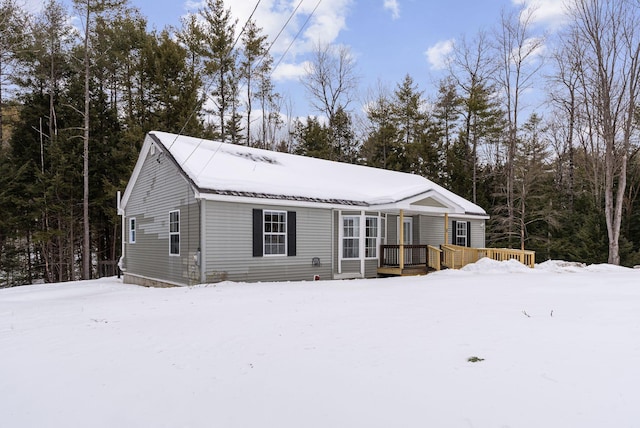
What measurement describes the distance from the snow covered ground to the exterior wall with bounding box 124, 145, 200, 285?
395cm

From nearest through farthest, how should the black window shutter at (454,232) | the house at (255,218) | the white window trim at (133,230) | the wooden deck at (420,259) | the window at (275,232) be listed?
the house at (255,218)
the window at (275,232)
the wooden deck at (420,259)
the white window trim at (133,230)
the black window shutter at (454,232)

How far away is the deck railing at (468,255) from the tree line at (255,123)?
636 centimetres

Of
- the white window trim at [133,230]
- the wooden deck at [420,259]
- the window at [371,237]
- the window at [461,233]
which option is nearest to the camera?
the wooden deck at [420,259]

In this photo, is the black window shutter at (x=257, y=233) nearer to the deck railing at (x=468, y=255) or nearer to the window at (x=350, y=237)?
the window at (x=350, y=237)

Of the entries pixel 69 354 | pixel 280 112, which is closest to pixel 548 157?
pixel 280 112

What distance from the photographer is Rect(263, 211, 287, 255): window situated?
12023 mm

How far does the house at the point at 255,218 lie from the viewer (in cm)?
1116

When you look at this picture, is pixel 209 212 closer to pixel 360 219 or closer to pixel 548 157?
pixel 360 219

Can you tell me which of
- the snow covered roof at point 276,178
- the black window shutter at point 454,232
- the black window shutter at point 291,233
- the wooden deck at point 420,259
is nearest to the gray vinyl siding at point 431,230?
the black window shutter at point 454,232

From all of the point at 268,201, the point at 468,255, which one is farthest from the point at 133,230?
the point at 468,255

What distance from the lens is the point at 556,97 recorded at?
2292 cm

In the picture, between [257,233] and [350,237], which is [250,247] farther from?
[350,237]

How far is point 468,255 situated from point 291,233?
7.34 metres

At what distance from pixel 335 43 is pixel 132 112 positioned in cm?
1591
